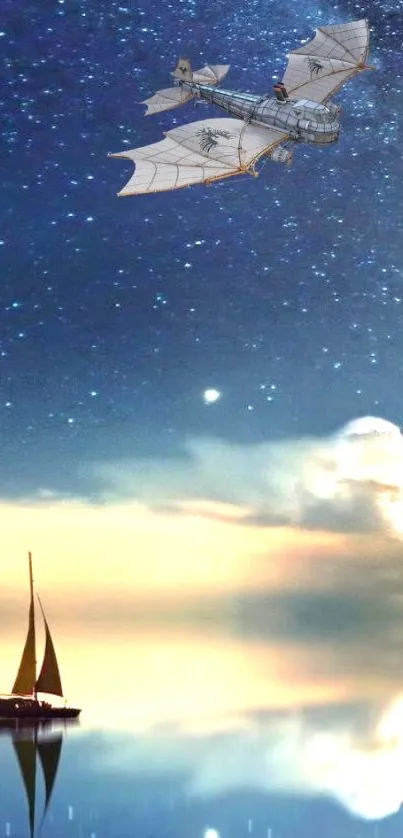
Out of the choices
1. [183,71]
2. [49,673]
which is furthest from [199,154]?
[49,673]

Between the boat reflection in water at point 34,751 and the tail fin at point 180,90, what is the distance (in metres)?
5.56

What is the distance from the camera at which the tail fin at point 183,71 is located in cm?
971

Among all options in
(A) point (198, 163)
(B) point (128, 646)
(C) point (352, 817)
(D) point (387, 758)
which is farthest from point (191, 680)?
(A) point (198, 163)

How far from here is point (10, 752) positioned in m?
8.91

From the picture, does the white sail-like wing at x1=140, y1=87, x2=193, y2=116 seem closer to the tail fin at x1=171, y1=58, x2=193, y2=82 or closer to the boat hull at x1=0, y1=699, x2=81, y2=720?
the tail fin at x1=171, y1=58, x2=193, y2=82

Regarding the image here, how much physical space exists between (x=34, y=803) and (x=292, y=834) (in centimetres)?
193

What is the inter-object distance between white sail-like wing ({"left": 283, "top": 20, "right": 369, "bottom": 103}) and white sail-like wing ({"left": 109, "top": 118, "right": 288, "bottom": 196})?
27.7 inches

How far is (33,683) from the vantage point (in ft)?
32.0

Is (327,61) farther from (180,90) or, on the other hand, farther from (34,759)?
(34,759)

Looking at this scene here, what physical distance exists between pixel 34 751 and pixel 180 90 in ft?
19.5

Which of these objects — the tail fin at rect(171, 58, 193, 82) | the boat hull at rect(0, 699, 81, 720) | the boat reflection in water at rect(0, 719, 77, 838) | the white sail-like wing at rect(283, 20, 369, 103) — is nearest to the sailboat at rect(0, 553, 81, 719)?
the boat hull at rect(0, 699, 81, 720)

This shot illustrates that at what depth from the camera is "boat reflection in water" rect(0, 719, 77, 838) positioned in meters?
7.98

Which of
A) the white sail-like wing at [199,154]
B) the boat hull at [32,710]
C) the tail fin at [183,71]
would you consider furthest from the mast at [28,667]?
the tail fin at [183,71]

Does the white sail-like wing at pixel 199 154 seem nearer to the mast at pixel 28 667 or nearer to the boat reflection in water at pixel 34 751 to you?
the mast at pixel 28 667
